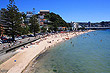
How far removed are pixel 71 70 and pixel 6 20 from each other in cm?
2430

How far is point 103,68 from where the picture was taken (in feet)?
50.9

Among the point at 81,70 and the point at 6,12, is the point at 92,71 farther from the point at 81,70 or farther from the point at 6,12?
the point at 6,12

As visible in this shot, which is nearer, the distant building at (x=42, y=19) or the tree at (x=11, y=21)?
the tree at (x=11, y=21)

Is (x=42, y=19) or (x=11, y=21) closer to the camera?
Result: (x=11, y=21)

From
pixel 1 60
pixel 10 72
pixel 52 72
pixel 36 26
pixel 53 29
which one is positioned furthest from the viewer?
pixel 53 29

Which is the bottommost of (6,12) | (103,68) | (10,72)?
(103,68)

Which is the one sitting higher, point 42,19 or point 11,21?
point 42,19

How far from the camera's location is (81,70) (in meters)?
14.8

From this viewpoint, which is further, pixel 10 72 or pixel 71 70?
pixel 71 70

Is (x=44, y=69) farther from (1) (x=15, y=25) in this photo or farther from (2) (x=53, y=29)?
(2) (x=53, y=29)

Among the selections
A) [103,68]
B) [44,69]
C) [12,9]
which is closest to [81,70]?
[103,68]

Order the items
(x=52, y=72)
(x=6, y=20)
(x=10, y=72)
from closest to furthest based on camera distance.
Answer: (x=10, y=72) < (x=52, y=72) < (x=6, y=20)

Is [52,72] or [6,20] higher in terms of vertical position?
[6,20]

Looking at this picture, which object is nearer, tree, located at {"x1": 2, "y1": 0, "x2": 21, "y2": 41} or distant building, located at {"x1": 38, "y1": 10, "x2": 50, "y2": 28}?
tree, located at {"x1": 2, "y1": 0, "x2": 21, "y2": 41}
